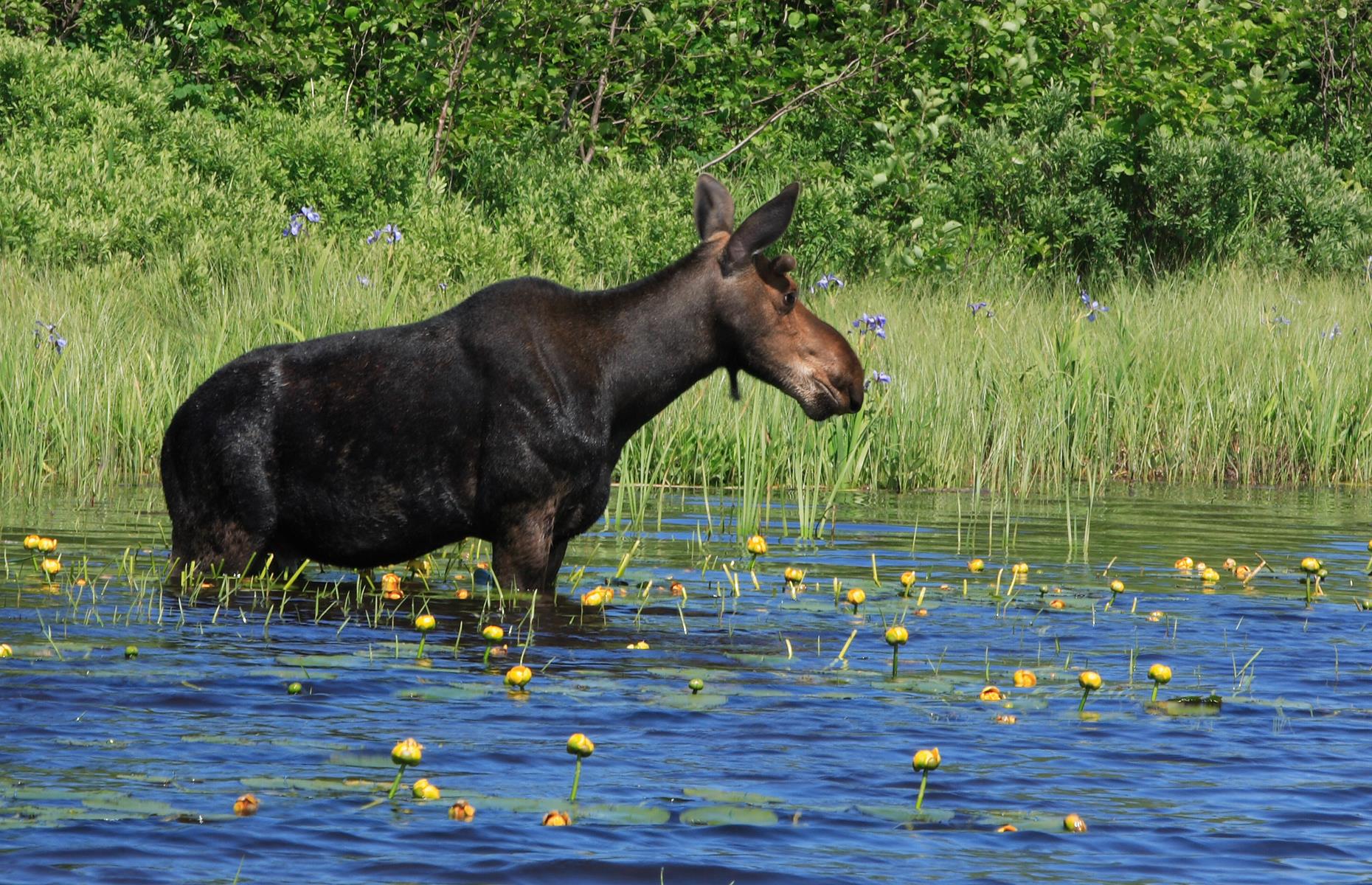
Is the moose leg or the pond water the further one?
the moose leg

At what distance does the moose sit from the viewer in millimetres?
7379

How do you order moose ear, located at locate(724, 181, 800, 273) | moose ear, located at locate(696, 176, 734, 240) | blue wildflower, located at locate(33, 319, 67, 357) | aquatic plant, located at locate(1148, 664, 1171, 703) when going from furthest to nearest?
blue wildflower, located at locate(33, 319, 67, 357), moose ear, located at locate(696, 176, 734, 240), moose ear, located at locate(724, 181, 800, 273), aquatic plant, located at locate(1148, 664, 1171, 703)

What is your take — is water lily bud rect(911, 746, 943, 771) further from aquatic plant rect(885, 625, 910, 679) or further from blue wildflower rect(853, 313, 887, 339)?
blue wildflower rect(853, 313, 887, 339)

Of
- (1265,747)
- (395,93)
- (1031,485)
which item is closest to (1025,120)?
(395,93)

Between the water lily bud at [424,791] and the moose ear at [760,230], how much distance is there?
355 centimetres

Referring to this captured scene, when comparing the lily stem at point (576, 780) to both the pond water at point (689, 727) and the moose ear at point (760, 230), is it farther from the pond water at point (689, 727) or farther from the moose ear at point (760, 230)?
the moose ear at point (760, 230)

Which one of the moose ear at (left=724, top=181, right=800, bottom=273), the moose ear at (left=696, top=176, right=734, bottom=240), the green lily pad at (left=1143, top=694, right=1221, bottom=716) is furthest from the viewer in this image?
the moose ear at (left=696, top=176, right=734, bottom=240)

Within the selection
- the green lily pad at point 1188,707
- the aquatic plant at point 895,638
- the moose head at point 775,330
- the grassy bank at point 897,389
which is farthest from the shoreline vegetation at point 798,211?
the green lily pad at point 1188,707

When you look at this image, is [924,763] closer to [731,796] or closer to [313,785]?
[731,796]

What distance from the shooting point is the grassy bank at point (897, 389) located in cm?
1130

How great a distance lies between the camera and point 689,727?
5500mm

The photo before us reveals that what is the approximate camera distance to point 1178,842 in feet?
14.6

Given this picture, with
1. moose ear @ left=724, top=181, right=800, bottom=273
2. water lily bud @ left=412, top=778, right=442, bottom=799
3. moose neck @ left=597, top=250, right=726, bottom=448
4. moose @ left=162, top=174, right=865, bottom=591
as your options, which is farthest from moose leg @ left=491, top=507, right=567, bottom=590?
water lily bud @ left=412, top=778, right=442, bottom=799

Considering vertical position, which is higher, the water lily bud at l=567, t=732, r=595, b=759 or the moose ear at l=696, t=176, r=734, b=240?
the moose ear at l=696, t=176, r=734, b=240
